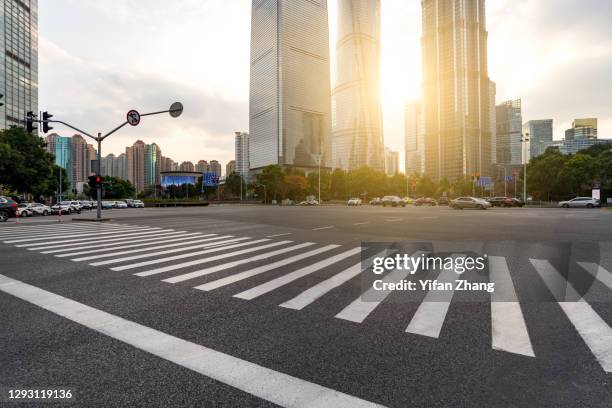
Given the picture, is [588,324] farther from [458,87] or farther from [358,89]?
[358,89]

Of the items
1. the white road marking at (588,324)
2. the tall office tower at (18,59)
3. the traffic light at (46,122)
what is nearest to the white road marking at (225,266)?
the white road marking at (588,324)

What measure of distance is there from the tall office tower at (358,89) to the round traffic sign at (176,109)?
138 m

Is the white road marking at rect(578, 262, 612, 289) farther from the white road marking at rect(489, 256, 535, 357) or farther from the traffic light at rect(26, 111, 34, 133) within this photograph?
the traffic light at rect(26, 111, 34, 133)

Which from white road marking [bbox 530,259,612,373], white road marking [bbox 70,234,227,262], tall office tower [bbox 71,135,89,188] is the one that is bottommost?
white road marking [bbox 530,259,612,373]

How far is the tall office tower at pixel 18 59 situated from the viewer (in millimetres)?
81812

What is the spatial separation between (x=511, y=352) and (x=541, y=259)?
5.73 meters

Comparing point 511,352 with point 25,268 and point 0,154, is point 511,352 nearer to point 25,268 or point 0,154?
point 25,268

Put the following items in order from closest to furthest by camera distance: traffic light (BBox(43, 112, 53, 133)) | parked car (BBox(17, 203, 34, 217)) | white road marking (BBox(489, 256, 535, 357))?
white road marking (BBox(489, 256, 535, 357)) < traffic light (BBox(43, 112, 53, 133)) < parked car (BBox(17, 203, 34, 217))

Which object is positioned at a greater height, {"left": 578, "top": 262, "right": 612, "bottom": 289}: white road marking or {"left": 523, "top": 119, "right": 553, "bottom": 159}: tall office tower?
{"left": 523, "top": 119, "right": 553, "bottom": 159}: tall office tower

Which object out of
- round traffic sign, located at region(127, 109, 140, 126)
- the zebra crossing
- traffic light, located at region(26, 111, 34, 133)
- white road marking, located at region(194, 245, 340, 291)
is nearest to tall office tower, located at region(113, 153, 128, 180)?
traffic light, located at region(26, 111, 34, 133)

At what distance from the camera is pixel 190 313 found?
412 cm

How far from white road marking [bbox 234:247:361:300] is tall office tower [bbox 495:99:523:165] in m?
164

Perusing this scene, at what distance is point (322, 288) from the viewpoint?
5.18m

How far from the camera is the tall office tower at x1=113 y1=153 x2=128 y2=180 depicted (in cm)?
17650
